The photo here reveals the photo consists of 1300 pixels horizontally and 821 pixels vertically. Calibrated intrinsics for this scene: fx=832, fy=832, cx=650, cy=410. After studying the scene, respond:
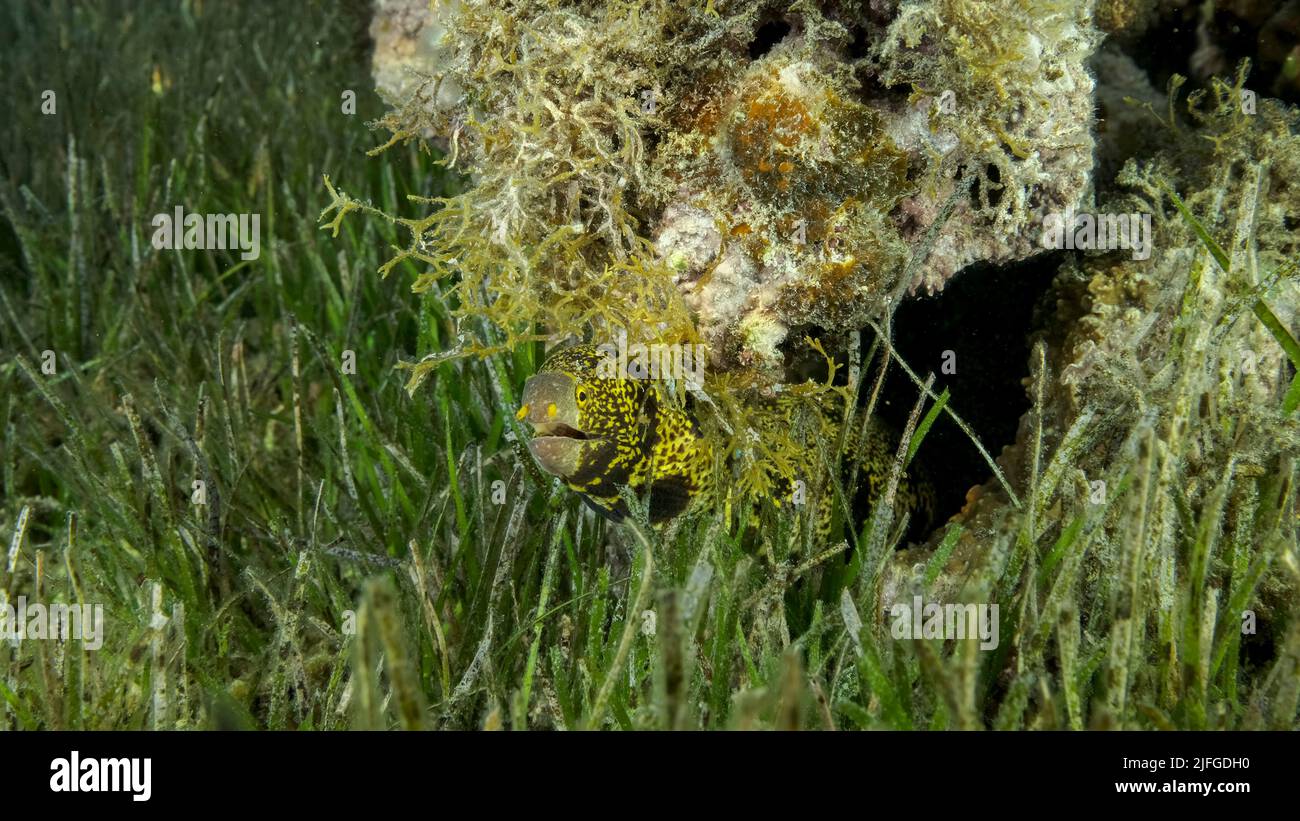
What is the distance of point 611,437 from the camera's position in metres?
2.54

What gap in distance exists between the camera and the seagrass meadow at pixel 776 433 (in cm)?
196

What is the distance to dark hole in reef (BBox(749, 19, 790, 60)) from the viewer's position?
8.16 feet

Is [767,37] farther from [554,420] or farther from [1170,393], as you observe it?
[1170,393]

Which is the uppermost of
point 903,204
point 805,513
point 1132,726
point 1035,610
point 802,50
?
point 802,50

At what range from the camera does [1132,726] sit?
69.5 inches

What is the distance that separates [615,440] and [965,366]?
185 centimetres

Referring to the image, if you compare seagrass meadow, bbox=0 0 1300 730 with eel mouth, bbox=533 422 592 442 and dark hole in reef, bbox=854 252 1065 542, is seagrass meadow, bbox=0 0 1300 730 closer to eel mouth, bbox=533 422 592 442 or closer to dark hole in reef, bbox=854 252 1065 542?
dark hole in reef, bbox=854 252 1065 542

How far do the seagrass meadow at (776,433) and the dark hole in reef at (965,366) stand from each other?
A: 0.03 metres

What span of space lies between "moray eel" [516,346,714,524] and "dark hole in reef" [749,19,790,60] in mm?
1029

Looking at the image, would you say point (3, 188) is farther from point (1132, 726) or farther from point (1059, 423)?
point (1132, 726)

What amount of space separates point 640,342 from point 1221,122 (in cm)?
225
